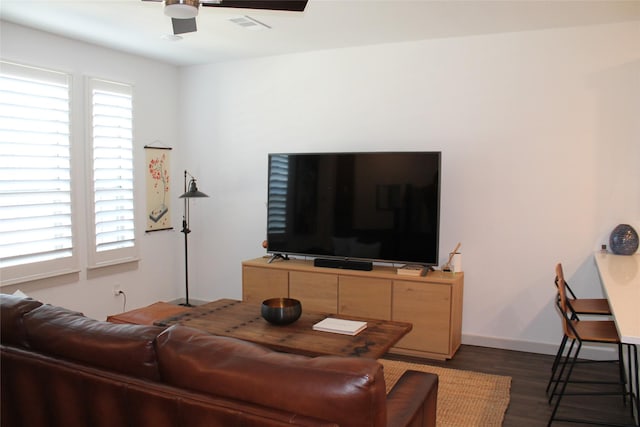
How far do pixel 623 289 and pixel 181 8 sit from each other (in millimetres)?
2853

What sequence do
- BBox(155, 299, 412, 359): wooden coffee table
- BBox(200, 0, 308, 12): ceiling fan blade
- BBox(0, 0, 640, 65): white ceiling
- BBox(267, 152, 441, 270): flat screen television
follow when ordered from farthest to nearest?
BBox(267, 152, 441, 270): flat screen television, BBox(0, 0, 640, 65): white ceiling, BBox(155, 299, 412, 359): wooden coffee table, BBox(200, 0, 308, 12): ceiling fan blade

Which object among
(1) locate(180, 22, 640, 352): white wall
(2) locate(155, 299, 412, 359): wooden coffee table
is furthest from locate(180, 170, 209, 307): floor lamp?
(2) locate(155, 299, 412, 359): wooden coffee table

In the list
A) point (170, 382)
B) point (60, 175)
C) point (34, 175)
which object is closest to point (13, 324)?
point (170, 382)

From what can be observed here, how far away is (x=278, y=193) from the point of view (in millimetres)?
4973

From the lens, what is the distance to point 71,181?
15.2ft

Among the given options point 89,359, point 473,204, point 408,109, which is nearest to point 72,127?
point 408,109

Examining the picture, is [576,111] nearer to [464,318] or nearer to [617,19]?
[617,19]

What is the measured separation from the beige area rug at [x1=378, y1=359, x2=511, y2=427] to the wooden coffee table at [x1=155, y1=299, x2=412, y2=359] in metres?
0.59

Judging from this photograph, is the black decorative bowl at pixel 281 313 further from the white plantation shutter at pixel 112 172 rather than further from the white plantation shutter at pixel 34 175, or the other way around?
the white plantation shutter at pixel 112 172

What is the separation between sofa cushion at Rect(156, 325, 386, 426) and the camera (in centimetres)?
147

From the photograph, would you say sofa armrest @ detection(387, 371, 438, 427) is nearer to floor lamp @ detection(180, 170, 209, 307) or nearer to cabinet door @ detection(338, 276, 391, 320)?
cabinet door @ detection(338, 276, 391, 320)

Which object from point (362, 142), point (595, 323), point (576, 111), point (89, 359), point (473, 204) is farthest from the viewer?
point (362, 142)

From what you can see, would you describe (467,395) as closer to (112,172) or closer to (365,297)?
(365,297)

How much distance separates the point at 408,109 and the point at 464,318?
6.49 ft
